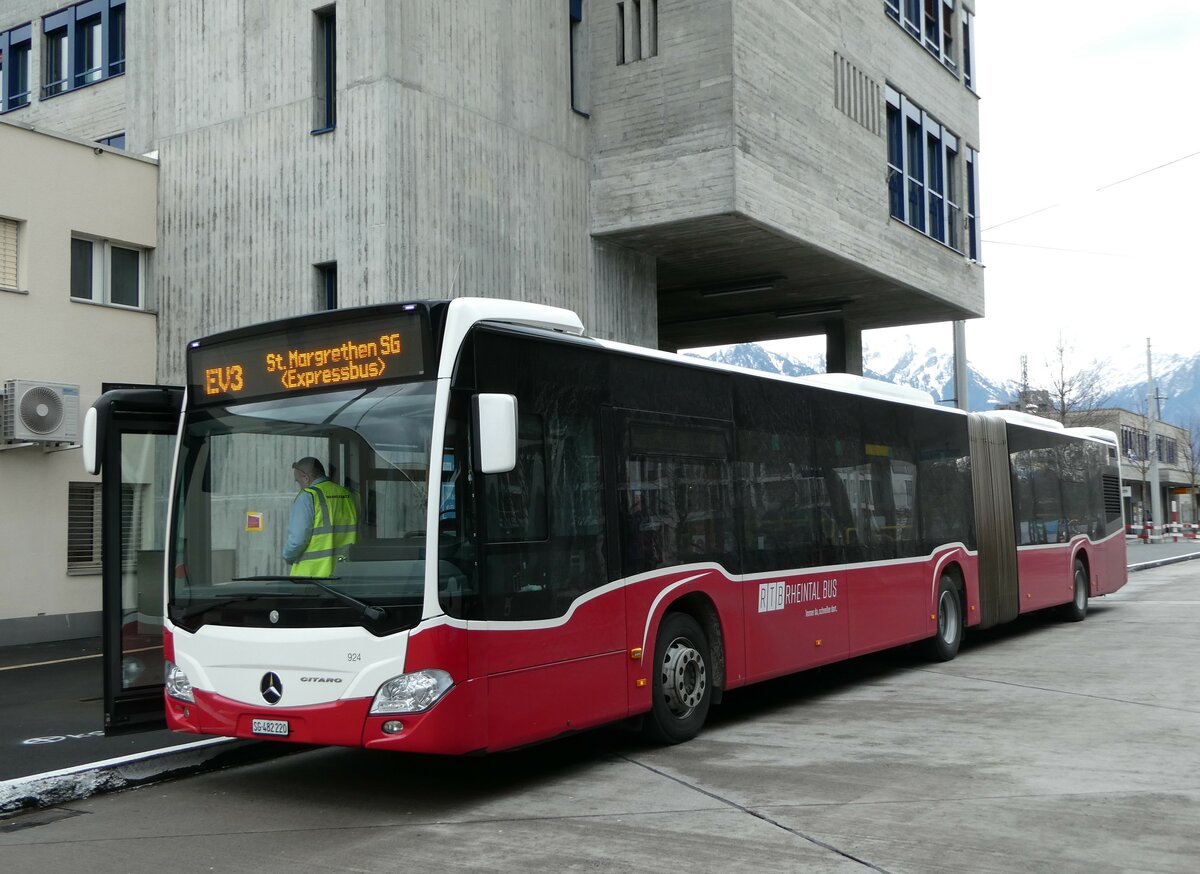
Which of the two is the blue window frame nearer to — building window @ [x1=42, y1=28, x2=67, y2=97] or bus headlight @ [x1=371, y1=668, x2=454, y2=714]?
building window @ [x1=42, y1=28, x2=67, y2=97]

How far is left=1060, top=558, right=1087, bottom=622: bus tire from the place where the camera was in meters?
19.3

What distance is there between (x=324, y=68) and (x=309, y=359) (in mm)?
11260

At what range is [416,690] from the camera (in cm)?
704

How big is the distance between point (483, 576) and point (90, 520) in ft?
42.9

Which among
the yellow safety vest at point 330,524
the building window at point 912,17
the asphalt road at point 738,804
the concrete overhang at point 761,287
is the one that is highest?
the building window at point 912,17

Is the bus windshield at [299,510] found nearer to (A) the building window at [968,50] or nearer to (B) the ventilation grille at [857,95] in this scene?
(B) the ventilation grille at [857,95]

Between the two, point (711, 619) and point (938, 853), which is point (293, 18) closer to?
point (711, 619)

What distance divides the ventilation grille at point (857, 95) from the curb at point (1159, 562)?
1481 cm

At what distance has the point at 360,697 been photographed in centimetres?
712

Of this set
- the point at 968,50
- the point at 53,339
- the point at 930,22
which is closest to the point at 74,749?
the point at 53,339

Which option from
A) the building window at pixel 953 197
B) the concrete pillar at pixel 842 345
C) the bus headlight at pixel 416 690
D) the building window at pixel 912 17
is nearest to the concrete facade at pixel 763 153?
the building window at pixel 912 17

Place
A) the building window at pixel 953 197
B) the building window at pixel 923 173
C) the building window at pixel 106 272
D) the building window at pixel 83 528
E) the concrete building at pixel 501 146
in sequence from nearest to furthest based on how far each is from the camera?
the concrete building at pixel 501 146
the building window at pixel 83 528
the building window at pixel 106 272
the building window at pixel 923 173
the building window at pixel 953 197

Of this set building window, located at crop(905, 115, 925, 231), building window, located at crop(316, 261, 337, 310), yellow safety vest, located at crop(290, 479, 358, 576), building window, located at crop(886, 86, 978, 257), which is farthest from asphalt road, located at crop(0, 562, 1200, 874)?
building window, located at crop(905, 115, 925, 231)

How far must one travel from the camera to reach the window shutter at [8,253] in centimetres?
1752
